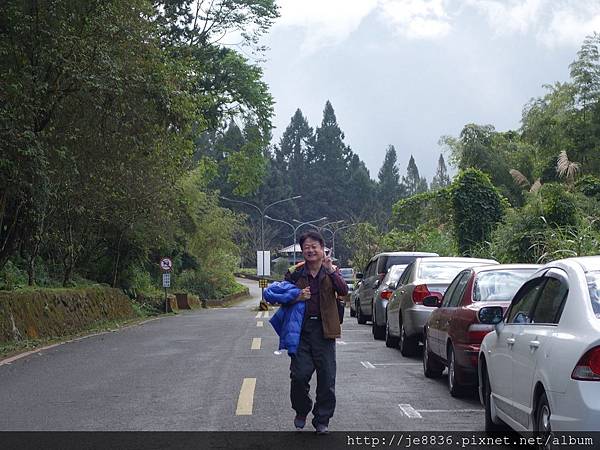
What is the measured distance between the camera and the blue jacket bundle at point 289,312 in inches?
317

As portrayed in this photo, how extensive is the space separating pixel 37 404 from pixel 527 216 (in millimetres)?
19106

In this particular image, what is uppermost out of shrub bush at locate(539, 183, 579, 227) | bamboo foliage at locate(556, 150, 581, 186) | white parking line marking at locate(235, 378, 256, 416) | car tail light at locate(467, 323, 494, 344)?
bamboo foliage at locate(556, 150, 581, 186)

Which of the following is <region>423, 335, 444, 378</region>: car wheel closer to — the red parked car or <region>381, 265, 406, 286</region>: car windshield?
the red parked car

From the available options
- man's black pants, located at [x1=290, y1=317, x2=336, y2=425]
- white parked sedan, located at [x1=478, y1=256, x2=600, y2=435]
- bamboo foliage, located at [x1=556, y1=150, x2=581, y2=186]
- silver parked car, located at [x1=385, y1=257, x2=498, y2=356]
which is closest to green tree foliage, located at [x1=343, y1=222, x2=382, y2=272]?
bamboo foliage, located at [x1=556, y1=150, x2=581, y2=186]

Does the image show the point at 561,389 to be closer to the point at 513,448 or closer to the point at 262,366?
the point at 513,448

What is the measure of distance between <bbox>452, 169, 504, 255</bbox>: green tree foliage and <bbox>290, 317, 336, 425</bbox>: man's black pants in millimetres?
27136

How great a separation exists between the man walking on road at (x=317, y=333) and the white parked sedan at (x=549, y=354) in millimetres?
1321

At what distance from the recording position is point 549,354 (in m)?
6.09

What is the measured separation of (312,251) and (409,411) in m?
2.26

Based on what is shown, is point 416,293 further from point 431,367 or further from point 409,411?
point 409,411

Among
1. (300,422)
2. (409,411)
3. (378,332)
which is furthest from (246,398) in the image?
(378,332)

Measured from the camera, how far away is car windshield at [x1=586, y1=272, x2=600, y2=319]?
601 cm

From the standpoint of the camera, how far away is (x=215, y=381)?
464 inches

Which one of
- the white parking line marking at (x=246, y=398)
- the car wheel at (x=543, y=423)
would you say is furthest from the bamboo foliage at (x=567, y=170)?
the car wheel at (x=543, y=423)
